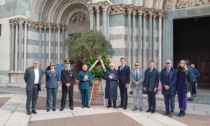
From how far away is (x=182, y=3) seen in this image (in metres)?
13.0

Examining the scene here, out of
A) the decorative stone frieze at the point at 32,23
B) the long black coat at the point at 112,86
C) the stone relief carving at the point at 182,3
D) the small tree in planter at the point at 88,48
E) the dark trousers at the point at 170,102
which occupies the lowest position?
the dark trousers at the point at 170,102

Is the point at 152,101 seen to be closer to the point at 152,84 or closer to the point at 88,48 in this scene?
the point at 152,84

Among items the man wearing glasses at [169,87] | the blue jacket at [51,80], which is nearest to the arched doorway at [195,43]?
the man wearing glasses at [169,87]

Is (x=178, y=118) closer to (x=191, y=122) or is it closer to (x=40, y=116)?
(x=191, y=122)

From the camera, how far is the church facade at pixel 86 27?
1230 centimetres

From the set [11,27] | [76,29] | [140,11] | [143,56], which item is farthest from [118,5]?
[11,27]

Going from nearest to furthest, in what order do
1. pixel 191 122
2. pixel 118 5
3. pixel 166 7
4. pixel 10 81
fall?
pixel 191 122, pixel 118 5, pixel 166 7, pixel 10 81

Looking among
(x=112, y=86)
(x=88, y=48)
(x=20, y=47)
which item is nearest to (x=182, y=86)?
(x=112, y=86)

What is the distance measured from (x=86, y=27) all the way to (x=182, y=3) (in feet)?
20.1

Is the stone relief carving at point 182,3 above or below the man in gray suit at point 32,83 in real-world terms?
above

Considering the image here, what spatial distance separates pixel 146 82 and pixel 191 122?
1.97m

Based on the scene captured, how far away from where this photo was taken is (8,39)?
A: 16.2 meters

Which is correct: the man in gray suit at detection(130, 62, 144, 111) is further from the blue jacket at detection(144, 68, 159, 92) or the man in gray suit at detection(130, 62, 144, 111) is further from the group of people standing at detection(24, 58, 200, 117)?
the blue jacket at detection(144, 68, 159, 92)

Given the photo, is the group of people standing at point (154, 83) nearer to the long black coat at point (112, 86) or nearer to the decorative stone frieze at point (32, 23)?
the long black coat at point (112, 86)
